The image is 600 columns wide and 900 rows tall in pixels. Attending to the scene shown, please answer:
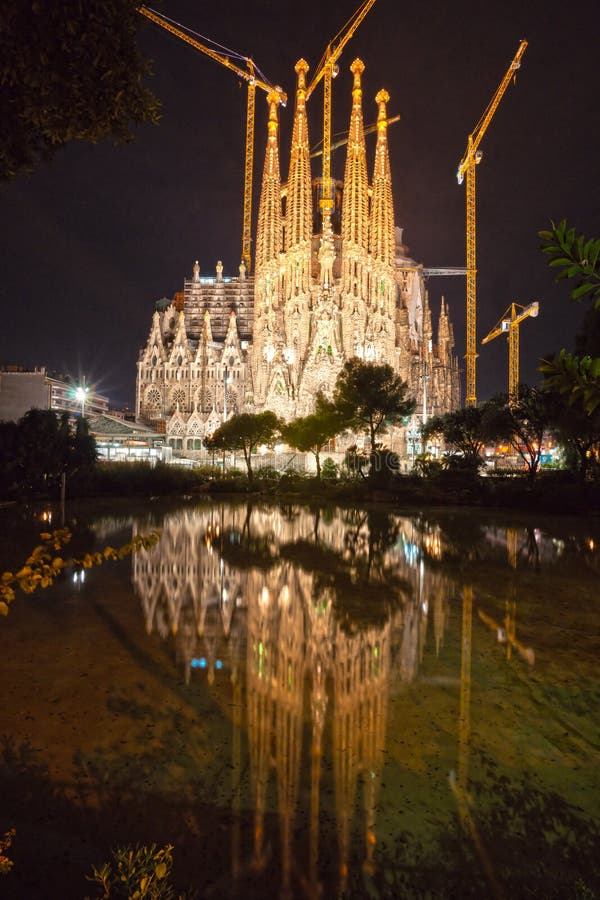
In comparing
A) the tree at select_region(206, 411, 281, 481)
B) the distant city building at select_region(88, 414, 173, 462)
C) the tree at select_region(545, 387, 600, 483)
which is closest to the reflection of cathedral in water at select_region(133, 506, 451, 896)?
the tree at select_region(545, 387, 600, 483)

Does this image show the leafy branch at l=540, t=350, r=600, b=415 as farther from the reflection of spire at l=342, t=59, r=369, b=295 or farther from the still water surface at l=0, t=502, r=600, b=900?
the reflection of spire at l=342, t=59, r=369, b=295

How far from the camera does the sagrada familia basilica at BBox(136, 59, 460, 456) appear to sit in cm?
6353

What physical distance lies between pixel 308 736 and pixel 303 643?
7.75 feet

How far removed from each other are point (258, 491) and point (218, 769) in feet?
103

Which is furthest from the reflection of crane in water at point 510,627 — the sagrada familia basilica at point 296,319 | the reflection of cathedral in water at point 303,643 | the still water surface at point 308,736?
the sagrada familia basilica at point 296,319

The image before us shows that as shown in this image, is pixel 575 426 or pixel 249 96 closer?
pixel 575 426

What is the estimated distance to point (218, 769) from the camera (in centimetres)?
397

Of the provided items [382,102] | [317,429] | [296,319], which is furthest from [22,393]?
[382,102]

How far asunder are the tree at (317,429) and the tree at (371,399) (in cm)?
78

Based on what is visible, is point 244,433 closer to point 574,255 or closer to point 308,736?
point 308,736

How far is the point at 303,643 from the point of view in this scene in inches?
270

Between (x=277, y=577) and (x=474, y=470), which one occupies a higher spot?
(x=474, y=470)

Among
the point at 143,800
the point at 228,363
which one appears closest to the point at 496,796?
the point at 143,800

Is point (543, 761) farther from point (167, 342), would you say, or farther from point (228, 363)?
point (167, 342)
